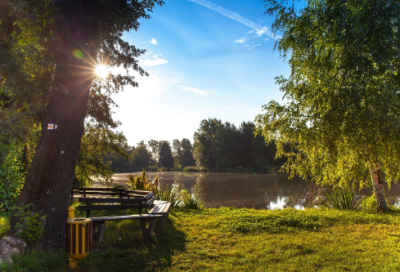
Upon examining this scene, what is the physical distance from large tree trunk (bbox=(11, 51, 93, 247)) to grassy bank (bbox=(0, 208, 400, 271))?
76 centimetres

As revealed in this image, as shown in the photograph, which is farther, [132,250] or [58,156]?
[58,156]

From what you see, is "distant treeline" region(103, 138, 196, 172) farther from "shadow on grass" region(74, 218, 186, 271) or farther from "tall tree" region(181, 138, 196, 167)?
"shadow on grass" region(74, 218, 186, 271)

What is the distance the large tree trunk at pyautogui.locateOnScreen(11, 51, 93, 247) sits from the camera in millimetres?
4789

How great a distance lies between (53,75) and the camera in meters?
5.63

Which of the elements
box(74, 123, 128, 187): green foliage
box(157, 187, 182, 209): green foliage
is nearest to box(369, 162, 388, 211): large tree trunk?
box(157, 187, 182, 209): green foliage

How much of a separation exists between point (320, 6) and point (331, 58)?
149 cm

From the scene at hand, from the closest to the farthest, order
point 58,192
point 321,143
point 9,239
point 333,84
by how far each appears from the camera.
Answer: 1. point 9,239
2. point 58,192
3. point 333,84
4. point 321,143

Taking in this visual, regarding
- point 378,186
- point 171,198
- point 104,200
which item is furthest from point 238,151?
point 104,200

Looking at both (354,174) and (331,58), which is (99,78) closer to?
(331,58)

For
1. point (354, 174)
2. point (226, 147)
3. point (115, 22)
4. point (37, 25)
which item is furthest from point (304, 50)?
point (226, 147)

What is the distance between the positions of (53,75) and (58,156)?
1.85m

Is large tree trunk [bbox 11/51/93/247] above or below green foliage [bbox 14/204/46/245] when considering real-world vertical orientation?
above

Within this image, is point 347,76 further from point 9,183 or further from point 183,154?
point 183,154

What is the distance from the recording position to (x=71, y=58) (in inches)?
213
